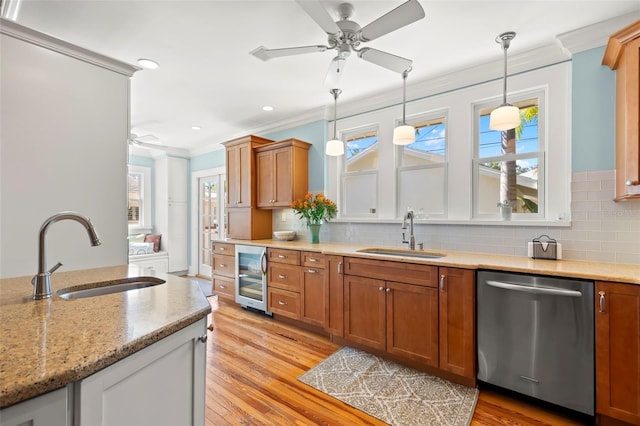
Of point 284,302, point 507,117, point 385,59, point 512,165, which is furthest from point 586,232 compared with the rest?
point 284,302

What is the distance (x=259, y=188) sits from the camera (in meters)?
4.39

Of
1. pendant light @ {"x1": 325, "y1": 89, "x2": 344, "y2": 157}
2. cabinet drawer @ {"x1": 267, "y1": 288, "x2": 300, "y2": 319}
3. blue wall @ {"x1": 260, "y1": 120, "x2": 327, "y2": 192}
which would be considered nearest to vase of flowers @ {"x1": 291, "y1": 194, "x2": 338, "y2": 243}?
blue wall @ {"x1": 260, "y1": 120, "x2": 327, "y2": 192}

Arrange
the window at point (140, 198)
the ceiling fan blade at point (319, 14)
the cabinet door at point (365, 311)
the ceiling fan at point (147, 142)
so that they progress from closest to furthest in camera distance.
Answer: the ceiling fan blade at point (319, 14)
the cabinet door at point (365, 311)
the ceiling fan at point (147, 142)
the window at point (140, 198)

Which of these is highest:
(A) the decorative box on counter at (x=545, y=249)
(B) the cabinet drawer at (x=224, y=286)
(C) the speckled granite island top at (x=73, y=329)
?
(A) the decorative box on counter at (x=545, y=249)

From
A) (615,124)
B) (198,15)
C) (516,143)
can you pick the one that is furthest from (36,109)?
(615,124)

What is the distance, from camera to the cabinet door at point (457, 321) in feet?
7.18

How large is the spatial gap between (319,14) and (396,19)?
1.49 feet

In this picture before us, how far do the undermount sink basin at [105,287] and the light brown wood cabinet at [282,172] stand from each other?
2.44 meters

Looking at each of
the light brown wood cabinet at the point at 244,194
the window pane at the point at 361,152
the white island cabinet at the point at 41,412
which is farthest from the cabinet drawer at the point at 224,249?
the white island cabinet at the point at 41,412

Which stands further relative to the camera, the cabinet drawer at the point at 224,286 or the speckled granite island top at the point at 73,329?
the cabinet drawer at the point at 224,286

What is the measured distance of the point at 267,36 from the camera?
2.40 metres

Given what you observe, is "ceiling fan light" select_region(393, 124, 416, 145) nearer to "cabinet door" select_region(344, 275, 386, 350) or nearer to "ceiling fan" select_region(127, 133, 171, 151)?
"cabinet door" select_region(344, 275, 386, 350)

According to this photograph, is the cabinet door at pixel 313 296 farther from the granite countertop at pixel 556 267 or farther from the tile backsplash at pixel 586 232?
the tile backsplash at pixel 586 232

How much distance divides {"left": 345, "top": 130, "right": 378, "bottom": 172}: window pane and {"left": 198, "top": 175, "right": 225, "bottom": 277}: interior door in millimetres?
2995
